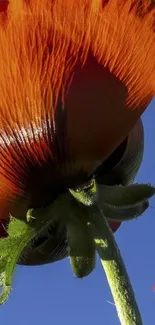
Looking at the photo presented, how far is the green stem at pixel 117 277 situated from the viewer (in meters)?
1.36

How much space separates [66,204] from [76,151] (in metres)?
0.13

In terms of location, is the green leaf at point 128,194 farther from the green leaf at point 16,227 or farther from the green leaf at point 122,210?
the green leaf at point 16,227

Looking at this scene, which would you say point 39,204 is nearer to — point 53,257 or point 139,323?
point 53,257

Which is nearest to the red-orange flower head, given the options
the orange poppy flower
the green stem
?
the orange poppy flower

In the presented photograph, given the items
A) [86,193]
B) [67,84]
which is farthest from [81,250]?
[67,84]

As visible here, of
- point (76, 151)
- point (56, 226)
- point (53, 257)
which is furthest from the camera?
point (53, 257)

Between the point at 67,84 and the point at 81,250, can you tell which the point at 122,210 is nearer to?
the point at 81,250

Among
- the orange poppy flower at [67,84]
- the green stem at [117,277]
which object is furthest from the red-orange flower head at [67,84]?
the green stem at [117,277]

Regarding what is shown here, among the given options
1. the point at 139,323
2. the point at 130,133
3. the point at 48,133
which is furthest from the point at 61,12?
the point at 139,323

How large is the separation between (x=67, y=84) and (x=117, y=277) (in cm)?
34

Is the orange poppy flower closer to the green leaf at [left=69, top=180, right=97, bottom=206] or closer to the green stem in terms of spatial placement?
the green leaf at [left=69, top=180, right=97, bottom=206]

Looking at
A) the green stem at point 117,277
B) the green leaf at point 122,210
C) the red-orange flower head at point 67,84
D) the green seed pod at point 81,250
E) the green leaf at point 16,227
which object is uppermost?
the red-orange flower head at point 67,84

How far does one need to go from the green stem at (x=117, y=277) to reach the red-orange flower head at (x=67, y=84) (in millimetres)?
132

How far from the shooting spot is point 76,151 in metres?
1.45
